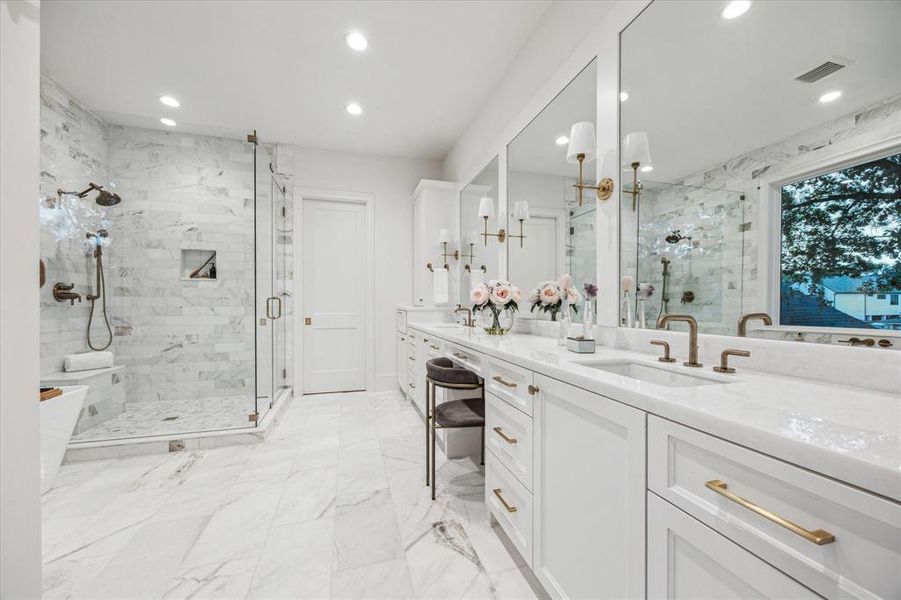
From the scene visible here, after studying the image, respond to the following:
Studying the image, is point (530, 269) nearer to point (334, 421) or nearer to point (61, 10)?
point (334, 421)

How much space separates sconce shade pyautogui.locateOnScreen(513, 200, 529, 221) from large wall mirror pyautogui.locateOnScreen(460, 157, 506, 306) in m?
0.20

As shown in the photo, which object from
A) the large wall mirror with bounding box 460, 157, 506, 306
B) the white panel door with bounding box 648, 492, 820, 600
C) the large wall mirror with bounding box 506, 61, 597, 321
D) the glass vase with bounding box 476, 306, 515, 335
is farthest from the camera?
the large wall mirror with bounding box 460, 157, 506, 306

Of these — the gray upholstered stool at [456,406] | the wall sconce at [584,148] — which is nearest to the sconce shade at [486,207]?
the wall sconce at [584,148]

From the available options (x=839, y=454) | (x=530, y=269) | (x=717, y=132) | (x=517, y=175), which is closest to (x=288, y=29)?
(x=517, y=175)

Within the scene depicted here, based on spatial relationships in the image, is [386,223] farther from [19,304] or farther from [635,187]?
[19,304]

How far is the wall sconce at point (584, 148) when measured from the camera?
1764 millimetres

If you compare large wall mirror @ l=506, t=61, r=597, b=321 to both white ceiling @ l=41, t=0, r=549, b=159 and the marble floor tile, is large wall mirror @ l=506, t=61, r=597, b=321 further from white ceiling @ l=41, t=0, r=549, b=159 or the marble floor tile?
the marble floor tile

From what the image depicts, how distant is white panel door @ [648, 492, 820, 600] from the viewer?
57cm

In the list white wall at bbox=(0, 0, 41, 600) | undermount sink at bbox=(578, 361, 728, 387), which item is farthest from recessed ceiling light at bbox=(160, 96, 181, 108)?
undermount sink at bbox=(578, 361, 728, 387)

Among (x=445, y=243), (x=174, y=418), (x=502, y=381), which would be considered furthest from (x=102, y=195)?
(x=502, y=381)

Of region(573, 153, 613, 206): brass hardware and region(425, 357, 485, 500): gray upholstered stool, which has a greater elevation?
region(573, 153, 613, 206): brass hardware

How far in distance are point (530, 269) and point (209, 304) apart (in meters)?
3.44

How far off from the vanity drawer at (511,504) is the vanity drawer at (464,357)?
431 millimetres

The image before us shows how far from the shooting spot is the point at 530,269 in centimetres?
252
